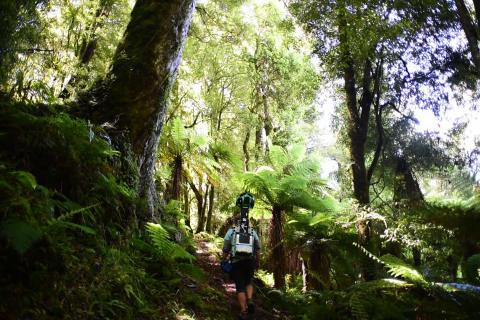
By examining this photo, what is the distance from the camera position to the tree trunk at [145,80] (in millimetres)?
4816

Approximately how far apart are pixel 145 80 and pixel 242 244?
248 centimetres

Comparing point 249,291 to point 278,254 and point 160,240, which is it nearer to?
point 160,240

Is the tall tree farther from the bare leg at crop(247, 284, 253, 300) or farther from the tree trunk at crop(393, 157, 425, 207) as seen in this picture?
the tree trunk at crop(393, 157, 425, 207)

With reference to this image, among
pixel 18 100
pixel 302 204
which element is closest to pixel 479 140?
pixel 302 204

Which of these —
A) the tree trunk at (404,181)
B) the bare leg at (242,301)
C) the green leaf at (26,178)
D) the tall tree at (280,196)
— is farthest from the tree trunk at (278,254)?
the tree trunk at (404,181)

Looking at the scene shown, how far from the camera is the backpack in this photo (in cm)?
552

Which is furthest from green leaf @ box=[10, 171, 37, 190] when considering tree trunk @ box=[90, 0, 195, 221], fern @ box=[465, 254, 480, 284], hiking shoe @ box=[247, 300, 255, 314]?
hiking shoe @ box=[247, 300, 255, 314]

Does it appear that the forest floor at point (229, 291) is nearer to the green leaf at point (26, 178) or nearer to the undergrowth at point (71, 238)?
the undergrowth at point (71, 238)

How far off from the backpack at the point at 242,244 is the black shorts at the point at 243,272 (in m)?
0.13

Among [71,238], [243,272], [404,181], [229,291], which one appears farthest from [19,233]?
[404,181]

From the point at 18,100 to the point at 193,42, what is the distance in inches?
430

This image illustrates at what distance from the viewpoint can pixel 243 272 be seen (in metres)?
5.56

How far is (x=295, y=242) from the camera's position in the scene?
24.9 ft

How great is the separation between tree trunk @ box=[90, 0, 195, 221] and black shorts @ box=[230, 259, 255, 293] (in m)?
1.41
